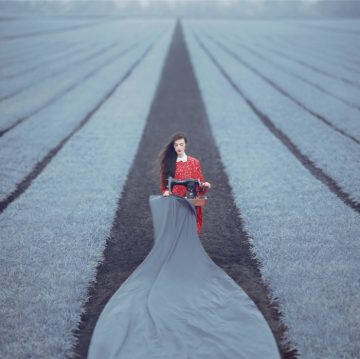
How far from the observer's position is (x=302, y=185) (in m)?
8.97

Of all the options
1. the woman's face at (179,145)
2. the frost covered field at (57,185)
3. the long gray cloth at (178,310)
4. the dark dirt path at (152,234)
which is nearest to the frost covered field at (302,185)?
the dark dirt path at (152,234)

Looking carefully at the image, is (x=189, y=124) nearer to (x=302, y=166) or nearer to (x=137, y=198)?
(x=302, y=166)

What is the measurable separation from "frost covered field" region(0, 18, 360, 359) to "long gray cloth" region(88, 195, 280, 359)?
1.58ft

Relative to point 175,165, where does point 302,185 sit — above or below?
below

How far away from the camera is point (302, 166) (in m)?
10.2

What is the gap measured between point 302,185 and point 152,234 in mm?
3812

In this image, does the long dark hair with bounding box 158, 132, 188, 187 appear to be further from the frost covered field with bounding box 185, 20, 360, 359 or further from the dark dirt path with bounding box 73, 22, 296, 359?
the frost covered field with bounding box 185, 20, 360, 359

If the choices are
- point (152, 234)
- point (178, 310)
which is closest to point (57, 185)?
point (152, 234)

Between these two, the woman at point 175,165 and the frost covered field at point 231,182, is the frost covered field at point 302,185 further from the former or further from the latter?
the woman at point 175,165

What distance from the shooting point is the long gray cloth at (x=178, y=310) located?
4090mm

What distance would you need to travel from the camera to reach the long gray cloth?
13.4 ft

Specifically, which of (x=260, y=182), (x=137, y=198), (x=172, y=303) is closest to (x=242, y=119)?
(x=260, y=182)

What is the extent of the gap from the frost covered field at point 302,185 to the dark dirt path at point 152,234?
21 cm

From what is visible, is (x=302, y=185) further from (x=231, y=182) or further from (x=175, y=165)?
(x=175, y=165)
